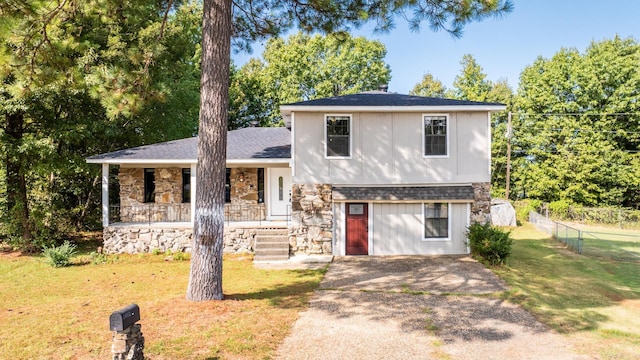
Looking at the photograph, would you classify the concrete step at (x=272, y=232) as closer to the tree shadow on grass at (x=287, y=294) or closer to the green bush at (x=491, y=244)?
the tree shadow on grass at (x=287, y=294)

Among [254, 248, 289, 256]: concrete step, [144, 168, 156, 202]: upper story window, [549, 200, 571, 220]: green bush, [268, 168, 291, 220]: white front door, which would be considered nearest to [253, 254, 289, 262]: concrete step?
[254, 248, 289, 256]: concrete step

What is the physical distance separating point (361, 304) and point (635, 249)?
14.3 metres

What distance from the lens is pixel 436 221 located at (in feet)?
41.7

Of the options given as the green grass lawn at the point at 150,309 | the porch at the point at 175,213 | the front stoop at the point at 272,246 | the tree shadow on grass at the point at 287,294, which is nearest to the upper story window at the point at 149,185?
the porch at the point at 175,213

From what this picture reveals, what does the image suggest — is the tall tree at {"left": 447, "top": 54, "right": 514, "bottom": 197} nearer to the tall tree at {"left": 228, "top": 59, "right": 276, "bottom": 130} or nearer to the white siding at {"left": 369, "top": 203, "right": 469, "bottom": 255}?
the tall tree at {"left": 228, "top": 59, "right": 276, "bottom": 130}

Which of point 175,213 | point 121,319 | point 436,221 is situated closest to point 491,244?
point 436,221

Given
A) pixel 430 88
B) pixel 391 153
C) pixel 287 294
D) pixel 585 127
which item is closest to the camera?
pixel 287 294

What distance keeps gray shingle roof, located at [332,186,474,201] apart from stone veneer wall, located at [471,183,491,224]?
34 cm

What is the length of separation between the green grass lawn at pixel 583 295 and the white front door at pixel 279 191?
8.35m

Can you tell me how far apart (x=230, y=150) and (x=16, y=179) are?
8.25 m

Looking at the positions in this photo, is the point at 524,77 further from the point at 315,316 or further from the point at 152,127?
the point at 315,316

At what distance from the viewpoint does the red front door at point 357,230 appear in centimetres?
1271

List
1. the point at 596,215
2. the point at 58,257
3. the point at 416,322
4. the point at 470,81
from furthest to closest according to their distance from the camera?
1. the point at 470,81
2. the point at 596,215
3. the point at 58,257
4. the point at 416,322

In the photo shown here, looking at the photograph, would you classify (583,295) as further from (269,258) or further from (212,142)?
(212,142)
